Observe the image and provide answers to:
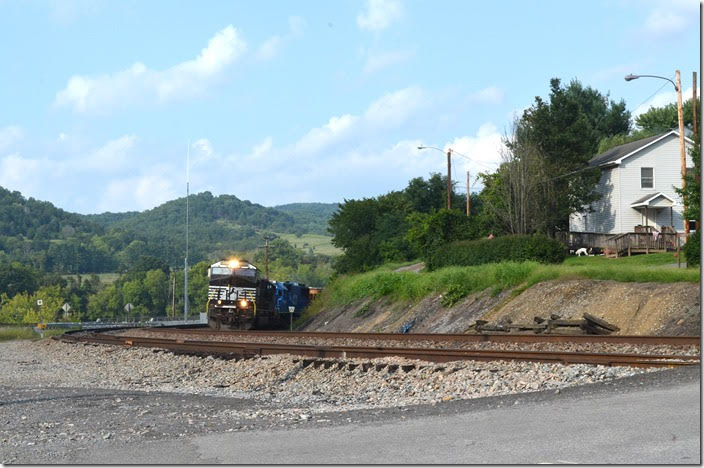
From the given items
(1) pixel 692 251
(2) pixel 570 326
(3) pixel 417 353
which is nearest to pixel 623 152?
(1) pixel 692 251

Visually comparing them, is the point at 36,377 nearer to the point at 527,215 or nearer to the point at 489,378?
the point at 489,378

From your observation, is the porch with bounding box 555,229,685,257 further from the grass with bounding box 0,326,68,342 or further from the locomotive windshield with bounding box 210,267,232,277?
the grass with bounding box 0,326,68,342

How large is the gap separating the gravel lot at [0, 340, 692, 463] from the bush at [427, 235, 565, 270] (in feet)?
71.8

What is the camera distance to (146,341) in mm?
30844

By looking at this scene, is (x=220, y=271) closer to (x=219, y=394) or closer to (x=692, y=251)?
(x=692, y=251)

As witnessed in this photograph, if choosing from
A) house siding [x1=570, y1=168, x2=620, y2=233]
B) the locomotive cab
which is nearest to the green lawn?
house siding [x1=570, y1=168, x2=620, y2=233]

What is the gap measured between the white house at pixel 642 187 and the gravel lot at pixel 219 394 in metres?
42.5

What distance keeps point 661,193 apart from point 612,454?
52.7m

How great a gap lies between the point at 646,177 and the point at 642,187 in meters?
0.82

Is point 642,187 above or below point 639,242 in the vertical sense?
above

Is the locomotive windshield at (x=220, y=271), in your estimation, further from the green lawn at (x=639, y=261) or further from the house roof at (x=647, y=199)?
the house roof at (x=647, y=199)

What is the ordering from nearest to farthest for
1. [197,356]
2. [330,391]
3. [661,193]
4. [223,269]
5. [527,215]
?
[330,391] → [197,356] → [223,269] → [527,215] → [661,193]

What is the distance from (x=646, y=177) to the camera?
60.2 m

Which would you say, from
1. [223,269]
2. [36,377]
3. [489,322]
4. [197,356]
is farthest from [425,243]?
[36,377]
